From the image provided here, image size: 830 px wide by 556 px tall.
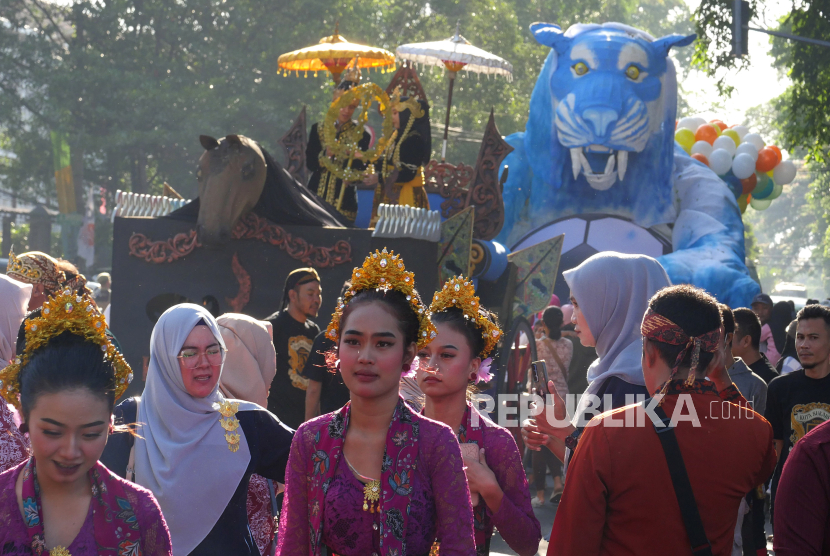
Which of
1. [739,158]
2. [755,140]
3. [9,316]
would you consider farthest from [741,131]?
[9,316]

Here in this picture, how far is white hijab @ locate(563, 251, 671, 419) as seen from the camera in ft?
10.0

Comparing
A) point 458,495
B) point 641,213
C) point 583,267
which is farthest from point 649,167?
point 458,495

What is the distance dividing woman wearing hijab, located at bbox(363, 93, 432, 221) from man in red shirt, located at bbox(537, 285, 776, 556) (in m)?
Result: 6.83

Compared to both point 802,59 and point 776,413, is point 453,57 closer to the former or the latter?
point 802,59

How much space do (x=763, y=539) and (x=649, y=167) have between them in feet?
36.9

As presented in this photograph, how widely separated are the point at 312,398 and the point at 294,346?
1.64ft

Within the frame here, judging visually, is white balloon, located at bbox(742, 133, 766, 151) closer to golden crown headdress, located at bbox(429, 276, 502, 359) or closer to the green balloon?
the green balloon

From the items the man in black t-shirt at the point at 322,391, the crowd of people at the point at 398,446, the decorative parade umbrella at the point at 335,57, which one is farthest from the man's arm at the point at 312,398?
the decorative parade umbrella at the point at 335,57

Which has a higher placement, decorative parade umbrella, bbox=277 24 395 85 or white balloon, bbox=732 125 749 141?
white balloon, bbox=732 125 749 141

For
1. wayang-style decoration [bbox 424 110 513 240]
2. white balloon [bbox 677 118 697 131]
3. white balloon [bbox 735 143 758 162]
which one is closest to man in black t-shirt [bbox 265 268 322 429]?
wayang-style decoration [bbox 424 110 513 240]

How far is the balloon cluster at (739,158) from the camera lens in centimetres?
1664

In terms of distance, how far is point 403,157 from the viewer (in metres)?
9.29

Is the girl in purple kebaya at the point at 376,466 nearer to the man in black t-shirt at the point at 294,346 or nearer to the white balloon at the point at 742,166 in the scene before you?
the man in black t-shirt at the point at 294,346

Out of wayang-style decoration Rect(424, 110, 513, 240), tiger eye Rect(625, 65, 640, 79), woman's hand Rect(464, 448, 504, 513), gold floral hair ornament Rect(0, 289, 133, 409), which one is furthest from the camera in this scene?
tiger eye Rect(625, 65, 640, 79)
